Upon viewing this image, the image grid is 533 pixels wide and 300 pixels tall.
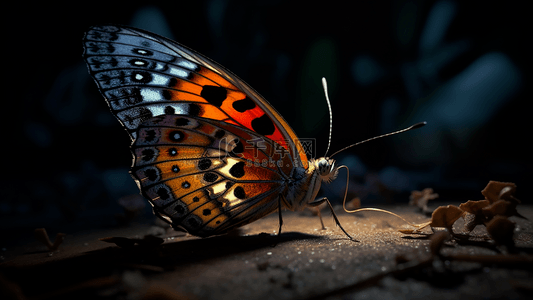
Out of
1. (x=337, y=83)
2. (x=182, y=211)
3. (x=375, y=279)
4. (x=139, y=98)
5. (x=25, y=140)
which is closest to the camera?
(x=375, y=279)

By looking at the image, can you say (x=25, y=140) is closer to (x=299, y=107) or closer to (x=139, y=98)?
(x=139, y=98)

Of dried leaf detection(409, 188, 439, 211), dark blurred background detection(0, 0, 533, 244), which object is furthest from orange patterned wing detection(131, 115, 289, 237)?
dark blurred background detection(0, 0, 533, 244)

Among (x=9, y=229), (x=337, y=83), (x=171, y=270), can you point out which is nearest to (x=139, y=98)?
(x=171, y=270)

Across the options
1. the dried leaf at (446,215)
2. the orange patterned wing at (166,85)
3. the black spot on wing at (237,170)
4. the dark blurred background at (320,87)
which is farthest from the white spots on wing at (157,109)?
the dark blurred background at (320,87)

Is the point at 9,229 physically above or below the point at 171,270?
below

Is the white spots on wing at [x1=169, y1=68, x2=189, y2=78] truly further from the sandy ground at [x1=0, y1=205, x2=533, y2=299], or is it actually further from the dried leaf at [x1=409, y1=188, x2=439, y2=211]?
the dried leaf at [x1=409, y1=188, x2=439, y2=211]

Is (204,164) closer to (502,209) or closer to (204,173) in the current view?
(204,173)

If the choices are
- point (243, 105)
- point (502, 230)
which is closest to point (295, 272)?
point (502, 230)
